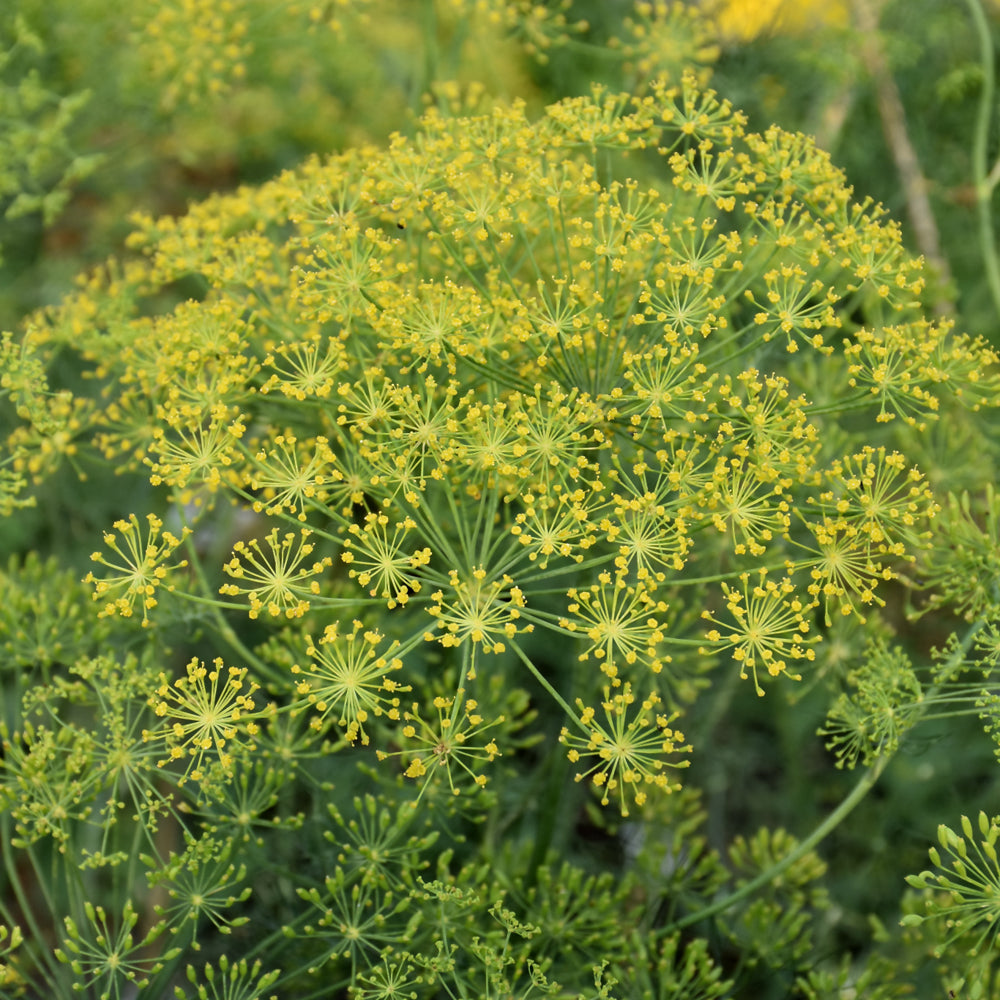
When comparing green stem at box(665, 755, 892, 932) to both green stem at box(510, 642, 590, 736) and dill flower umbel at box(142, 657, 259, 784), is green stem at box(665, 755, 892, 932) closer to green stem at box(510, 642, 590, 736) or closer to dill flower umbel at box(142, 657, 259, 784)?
green stem at box(510, 642, 590, 736)

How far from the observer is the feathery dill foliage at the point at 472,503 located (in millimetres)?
2434

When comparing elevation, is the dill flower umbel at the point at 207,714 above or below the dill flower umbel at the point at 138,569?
below

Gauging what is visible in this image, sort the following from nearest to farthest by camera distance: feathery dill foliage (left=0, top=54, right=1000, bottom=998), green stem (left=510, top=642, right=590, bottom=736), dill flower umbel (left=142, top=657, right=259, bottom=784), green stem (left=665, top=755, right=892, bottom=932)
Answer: green stem (left=510, top=642, right=590, bottom=736)
dill flower umbel (left=142, top=657, right=259, bottom=784)
feathery dill foliage (left=0, top=54, right=1000, bottom=998)
green stem (left=665, top=755, right=892, bottom=932)

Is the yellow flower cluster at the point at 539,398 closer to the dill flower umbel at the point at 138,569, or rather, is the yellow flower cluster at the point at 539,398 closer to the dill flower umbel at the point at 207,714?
the dill flower umbel at the point at 138,569

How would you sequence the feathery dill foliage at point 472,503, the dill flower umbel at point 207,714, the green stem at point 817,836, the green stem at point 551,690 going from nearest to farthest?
the green stem at point 551,690 < the dill flower umbel at point 207,714 < the feathery dill foliage at point 472,503 < the green stem at point 817,836

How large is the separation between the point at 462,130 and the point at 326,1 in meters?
1.38

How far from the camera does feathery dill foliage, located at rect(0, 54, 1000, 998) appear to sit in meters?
2.43

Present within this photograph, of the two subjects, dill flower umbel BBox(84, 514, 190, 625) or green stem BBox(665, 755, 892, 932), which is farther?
green stem BBox(665, 755, 892, 932)

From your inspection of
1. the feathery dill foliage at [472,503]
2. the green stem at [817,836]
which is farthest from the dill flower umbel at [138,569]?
the green stem at [817,836]

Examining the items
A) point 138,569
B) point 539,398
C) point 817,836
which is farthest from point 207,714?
point 817,836

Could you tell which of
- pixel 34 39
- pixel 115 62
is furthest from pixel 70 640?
pixel 115 62

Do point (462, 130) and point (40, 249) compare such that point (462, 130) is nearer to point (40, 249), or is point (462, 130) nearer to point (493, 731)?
point (493, 731)

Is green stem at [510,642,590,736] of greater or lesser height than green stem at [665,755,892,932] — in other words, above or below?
above

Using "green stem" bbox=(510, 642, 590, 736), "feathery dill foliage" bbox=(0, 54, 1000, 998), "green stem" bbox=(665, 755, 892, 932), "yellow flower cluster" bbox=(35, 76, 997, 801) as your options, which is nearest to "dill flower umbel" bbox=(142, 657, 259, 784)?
"feathery dill foliage" bbox=(0, 54, 1000, 998)
